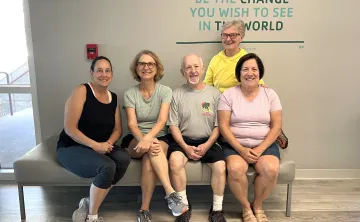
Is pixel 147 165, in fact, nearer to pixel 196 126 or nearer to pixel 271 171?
pixel 196 126

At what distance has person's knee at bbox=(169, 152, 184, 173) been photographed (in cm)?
240

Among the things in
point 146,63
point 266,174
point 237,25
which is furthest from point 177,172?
point 237,25

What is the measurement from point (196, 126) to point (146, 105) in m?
0.43

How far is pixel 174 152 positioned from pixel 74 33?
1.44m

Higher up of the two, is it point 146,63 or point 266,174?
point 146,63

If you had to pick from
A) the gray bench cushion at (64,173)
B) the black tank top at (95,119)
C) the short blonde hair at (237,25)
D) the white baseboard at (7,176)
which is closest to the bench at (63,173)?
the gray bench cushion at (64,173)

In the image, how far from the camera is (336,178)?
326 centimetres

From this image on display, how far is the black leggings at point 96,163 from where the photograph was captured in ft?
7.44

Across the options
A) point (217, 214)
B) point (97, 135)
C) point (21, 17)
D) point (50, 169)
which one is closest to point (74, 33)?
point (21, 17)

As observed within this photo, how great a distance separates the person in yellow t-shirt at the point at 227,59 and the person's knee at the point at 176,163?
732mm

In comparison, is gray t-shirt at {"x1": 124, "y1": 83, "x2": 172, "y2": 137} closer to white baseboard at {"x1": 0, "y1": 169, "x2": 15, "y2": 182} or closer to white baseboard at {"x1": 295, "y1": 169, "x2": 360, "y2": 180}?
white baseboard at {"x1": 0, "y1": 169, "x2": 15, "y2": 182}

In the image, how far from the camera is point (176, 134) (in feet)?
8.41

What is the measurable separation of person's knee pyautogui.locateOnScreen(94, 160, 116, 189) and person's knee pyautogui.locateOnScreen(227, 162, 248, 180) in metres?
0.83

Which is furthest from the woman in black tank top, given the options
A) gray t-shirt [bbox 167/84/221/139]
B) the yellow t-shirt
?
the yellow t-shirt
